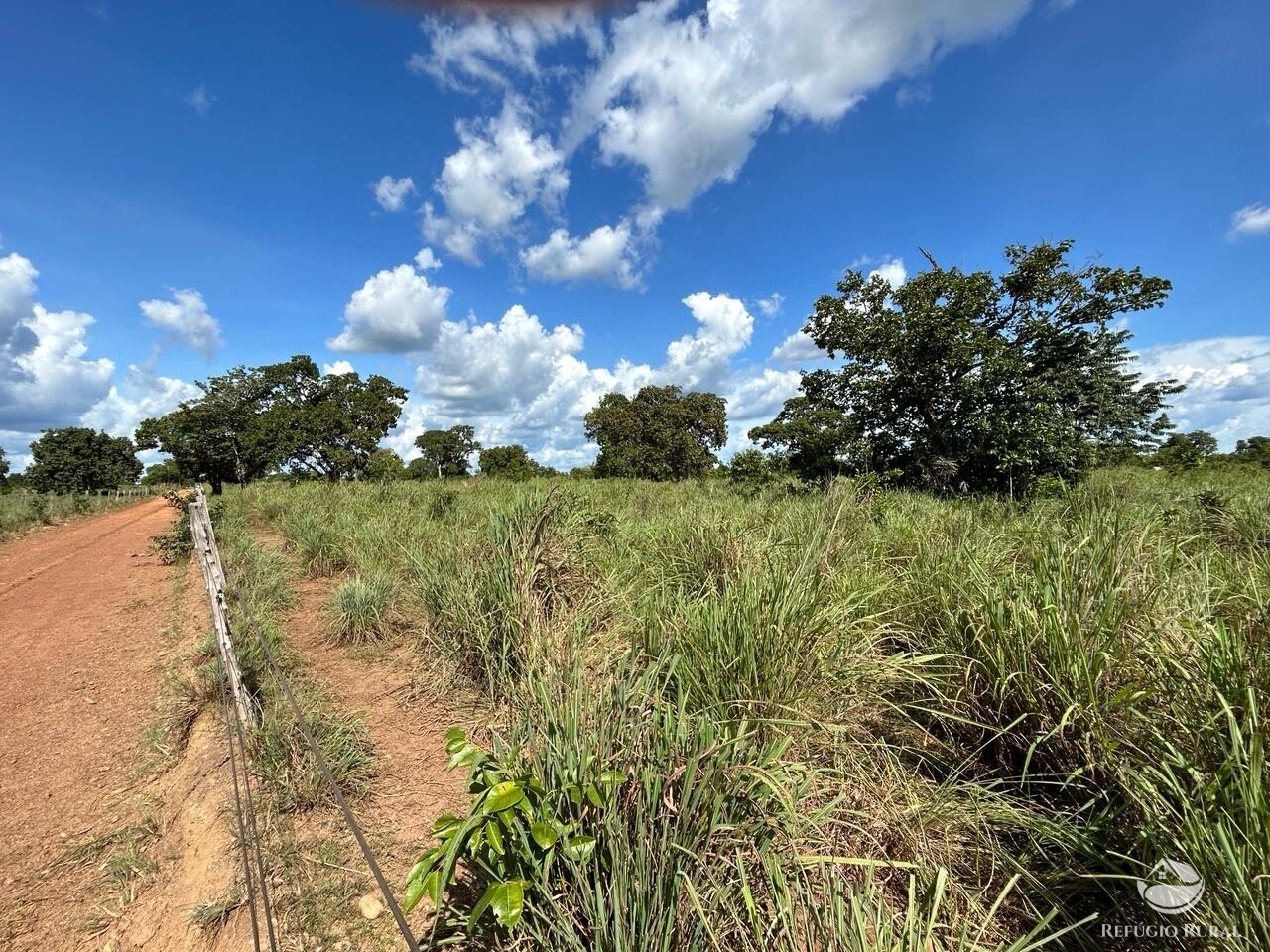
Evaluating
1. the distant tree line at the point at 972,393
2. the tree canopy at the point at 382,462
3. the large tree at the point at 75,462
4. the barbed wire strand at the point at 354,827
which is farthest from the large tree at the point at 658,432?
the large tree at the point at 75,462

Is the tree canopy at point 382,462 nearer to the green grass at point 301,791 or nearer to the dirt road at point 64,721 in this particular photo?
the dirt road at point 64,721

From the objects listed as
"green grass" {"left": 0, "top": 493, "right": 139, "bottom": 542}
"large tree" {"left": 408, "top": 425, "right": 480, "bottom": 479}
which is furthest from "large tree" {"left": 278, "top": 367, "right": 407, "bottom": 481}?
"large tree" {"left": 408, "top": 425, "right": 480, "bottom": 479}

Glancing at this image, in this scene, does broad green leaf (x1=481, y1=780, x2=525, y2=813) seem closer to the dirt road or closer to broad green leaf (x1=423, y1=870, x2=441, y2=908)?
broad green leaf (x1=423, y1=870, x2=441, y2=908)

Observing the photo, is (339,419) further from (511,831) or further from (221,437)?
(511,831)

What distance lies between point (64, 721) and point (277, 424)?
111 ft

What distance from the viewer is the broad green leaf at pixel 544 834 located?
1438mm

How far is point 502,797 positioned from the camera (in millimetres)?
1521

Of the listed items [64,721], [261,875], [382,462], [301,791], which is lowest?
[64,721]

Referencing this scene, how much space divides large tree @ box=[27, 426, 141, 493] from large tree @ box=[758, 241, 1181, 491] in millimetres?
58466

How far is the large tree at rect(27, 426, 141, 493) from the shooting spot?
141 ft

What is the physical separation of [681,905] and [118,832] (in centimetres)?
324

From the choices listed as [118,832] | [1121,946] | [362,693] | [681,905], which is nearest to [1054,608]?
[1121,946]

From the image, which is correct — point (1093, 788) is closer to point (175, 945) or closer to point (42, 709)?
point (175, 945)

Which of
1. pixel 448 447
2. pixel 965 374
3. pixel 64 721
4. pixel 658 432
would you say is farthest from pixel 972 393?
pixel 448 447
